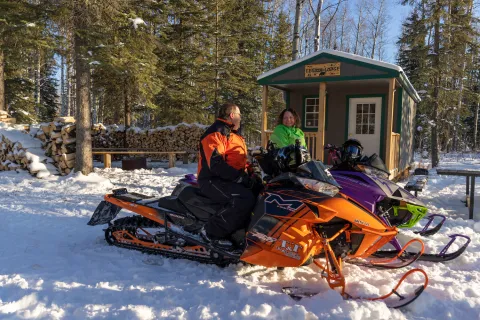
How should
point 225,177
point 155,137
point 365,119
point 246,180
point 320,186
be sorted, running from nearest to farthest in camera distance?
point 320,186 → point 225,177 → point 246,180 → point 365,119 → point 155,137

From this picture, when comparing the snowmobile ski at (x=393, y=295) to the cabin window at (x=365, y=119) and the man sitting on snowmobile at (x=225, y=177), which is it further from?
the cabin window at (x=365, y=119)

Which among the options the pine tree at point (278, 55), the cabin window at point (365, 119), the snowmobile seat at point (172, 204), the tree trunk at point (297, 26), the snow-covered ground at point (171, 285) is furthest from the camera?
the pine tree at point (278, 55)

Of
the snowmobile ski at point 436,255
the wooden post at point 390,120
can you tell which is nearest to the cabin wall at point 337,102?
the wooden post at point 390,120

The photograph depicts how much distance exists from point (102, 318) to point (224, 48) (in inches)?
567

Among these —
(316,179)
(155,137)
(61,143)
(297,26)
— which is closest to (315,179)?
(316,179)

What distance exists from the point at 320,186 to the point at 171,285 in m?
1.42

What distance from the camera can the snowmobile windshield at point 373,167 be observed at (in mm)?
2973

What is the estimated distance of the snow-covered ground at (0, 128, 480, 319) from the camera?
232cm

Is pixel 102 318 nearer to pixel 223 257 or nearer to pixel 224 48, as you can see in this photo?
pixel 223 257

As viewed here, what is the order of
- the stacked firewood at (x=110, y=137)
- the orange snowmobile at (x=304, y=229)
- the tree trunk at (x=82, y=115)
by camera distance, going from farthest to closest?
the stacked firewood at (x=110, y=137) < the tree trunk at (x=82, y=115) < the orange snowmobile at (x=304, y=229)

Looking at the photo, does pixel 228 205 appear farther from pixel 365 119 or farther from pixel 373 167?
pixel 365 119

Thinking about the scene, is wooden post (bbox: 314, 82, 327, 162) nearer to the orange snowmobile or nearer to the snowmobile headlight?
the orange snowmobile

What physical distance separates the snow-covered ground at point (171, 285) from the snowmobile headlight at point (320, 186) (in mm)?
744

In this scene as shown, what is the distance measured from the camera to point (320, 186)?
8.18 feet
